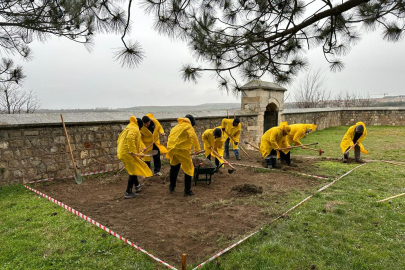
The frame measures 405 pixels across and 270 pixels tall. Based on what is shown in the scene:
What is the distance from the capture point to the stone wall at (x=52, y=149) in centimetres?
544

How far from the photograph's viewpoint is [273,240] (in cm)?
331

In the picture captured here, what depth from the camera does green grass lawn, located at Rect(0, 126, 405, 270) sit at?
2.85 meters

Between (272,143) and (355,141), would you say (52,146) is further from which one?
(355,141)

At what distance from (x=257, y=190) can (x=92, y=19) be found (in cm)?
424

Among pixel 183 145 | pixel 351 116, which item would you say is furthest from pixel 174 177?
pixel 351 116

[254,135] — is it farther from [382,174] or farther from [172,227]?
[172,227]

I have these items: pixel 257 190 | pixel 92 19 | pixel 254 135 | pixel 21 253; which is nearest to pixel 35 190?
pixel 21 253

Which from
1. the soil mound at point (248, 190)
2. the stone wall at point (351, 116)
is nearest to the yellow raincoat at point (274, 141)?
the soil mound at point (248, 190)

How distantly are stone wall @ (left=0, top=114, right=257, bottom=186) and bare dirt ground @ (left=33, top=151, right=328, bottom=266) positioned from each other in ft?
1.21

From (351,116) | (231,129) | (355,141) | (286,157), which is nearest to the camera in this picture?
(286,157)

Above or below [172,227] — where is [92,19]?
above

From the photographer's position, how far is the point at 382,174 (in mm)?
6488

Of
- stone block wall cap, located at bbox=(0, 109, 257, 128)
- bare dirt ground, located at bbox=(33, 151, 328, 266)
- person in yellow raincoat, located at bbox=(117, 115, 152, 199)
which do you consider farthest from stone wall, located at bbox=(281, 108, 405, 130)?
person in yellow raincoat, located at bbox=(117, 115, 152, 199)

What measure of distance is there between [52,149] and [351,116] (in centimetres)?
2137
